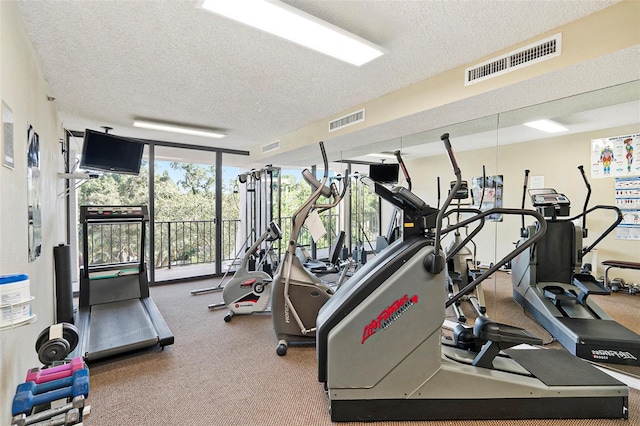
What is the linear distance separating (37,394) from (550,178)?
171 inches

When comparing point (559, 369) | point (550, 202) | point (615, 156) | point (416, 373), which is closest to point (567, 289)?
point (550, 202)

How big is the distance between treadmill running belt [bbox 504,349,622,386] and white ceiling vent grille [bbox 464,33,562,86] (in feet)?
7.00

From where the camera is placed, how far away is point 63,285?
3055 mm

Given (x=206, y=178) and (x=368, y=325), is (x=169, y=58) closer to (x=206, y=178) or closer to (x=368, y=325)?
(x=368, y=325)

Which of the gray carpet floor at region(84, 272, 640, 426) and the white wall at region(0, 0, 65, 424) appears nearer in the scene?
the white wall at region(0, 0, 65, 424)

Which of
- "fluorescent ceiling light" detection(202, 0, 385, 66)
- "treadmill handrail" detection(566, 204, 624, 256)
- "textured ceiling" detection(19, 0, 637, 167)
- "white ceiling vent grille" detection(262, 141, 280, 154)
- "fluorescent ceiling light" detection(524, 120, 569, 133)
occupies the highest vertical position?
"textured ceiling" detection(19, 0, 637, 167)

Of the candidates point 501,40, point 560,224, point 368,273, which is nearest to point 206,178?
point 368,273

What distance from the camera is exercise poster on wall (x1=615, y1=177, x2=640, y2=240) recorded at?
283cm

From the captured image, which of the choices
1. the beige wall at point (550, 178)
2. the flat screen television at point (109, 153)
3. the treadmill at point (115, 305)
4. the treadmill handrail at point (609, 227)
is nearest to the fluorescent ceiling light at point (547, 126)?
the beige wall at point (550, 178)

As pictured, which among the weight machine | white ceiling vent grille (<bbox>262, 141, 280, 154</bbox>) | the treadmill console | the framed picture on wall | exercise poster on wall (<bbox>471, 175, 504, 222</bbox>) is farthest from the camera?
white ceiling vent grille (<bbox>262, 141, 280, 154</bbox>)

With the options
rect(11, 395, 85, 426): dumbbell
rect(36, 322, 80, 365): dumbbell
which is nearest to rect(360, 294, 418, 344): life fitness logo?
rect(11, 395, 85, 426): dumbbell

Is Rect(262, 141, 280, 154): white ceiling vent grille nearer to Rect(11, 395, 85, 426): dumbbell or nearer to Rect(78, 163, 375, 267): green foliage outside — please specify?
Rect(78, 163, 375, 267): green foliage outside

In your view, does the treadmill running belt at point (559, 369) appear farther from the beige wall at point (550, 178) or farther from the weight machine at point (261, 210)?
the weight machine at point (261, 210)

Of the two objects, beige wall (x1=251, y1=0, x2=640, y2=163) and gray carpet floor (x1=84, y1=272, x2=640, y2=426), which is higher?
beige wall (x1=251, y1=0, x2=640, y2=163)
